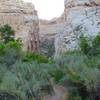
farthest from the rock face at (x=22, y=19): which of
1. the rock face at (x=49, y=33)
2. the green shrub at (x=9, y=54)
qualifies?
the green shrub at (x=9, y=54)

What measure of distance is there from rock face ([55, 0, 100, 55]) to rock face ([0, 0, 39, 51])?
1098cm

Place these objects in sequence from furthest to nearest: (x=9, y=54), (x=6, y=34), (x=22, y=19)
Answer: (x=22, y=19) < (x=6, y=34) < (x=9, y=54)

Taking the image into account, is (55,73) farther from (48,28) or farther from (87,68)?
(48,28)

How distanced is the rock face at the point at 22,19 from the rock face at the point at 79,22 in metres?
11.0

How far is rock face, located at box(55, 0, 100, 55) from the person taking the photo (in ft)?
104

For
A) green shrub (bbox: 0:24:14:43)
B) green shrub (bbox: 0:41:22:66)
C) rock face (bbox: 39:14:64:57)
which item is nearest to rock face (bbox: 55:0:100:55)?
green shrub (bbox: 0:41:22:66)

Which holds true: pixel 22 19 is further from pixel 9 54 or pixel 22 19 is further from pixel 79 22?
pixel 9 54

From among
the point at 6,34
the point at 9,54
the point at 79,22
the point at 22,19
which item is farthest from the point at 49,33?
the point at 9,54

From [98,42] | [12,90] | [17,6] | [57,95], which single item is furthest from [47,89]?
[17,6]

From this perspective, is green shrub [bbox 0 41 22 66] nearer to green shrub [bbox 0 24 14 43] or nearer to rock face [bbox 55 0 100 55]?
rock face [bbox 55 0 100 55]

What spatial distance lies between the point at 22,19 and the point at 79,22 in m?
16.1

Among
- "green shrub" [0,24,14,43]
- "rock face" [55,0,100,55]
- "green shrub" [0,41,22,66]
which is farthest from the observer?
"green shrub" [0,24,14,43]

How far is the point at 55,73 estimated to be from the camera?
19047mm

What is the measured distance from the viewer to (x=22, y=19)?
159ft
